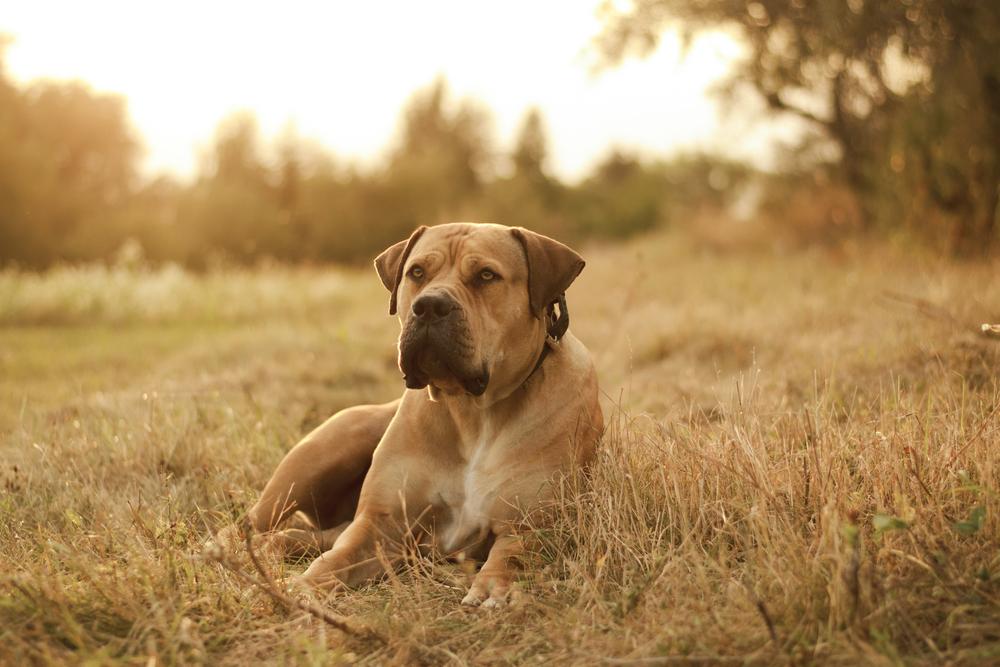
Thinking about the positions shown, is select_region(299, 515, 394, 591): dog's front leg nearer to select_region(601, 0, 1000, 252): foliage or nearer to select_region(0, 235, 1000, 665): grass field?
select_region(0, 235, 1000, 665): grass field

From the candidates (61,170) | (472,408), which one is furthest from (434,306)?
(61,170)

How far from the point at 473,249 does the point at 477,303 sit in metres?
0.25

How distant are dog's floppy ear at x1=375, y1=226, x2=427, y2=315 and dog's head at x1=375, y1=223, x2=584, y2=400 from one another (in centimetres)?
6

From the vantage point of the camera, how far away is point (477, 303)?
382 centimetres

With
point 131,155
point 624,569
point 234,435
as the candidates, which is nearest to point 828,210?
point 234,435

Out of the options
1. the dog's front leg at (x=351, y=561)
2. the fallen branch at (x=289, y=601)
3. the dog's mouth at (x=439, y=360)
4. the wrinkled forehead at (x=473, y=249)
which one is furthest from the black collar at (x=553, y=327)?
the fallen branch at (x=289, y=601)

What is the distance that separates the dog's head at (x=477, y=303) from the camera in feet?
12.0

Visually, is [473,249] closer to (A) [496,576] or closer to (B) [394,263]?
(B) [394,263]

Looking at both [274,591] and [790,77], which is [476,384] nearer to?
[274,591]

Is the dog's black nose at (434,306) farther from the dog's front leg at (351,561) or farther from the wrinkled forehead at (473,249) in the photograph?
the dog's front leg at (351,561)

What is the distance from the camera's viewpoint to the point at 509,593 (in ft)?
10.5

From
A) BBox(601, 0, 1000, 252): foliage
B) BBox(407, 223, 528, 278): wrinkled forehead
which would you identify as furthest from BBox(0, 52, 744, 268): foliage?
BBox(407, 223, 528, 278): wrinkled forehead

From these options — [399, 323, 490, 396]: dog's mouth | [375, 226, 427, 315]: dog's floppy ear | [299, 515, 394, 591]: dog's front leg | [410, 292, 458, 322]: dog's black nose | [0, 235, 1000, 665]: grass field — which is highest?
[375, 226, 427, 315]: dog's floppy ear

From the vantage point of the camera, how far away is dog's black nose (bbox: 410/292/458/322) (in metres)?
3.63
